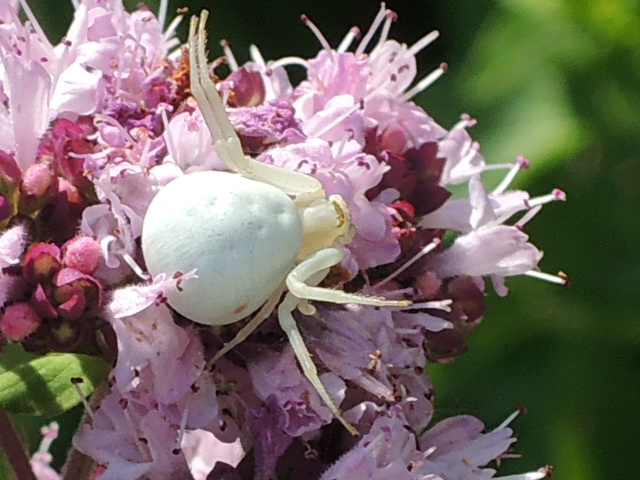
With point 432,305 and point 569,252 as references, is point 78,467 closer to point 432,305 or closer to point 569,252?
point 432,305

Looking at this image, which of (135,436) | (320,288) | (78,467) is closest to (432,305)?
(320,288)

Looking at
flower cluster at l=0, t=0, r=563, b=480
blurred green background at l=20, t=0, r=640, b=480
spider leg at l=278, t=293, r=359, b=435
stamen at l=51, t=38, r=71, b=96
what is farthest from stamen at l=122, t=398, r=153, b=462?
blurred green background at l=20, t=0, r=640, b=480

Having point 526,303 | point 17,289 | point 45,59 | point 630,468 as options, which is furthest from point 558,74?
point 17,289

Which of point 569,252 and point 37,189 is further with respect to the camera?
point 569,252

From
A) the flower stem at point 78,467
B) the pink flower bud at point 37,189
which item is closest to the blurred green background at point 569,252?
the flower stem at point 78,467

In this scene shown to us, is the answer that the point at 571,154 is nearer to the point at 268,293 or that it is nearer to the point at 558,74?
the point at 558,74

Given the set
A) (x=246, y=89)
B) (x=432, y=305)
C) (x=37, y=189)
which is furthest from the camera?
(x=246, y=89)
